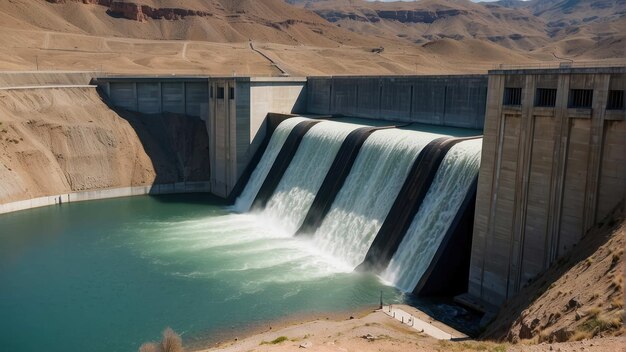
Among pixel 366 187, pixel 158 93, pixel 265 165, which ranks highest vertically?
pixel 158 93

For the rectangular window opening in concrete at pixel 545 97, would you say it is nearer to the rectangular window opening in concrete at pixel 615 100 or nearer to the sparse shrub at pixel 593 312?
the rectangular window opening in concrete at pixel 615 100

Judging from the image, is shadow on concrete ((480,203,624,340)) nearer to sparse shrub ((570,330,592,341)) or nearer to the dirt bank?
sparse shrub ((570,330,592,341))

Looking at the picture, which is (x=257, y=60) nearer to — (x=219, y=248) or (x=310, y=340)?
(x=219, y=248)

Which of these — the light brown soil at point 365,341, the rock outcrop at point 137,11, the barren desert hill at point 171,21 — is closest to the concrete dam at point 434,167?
the light brown soil at point 365,341

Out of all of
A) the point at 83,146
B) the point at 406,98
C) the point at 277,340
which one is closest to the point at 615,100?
the point at 277,340

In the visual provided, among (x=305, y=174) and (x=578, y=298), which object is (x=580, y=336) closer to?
(x=578, y=298)

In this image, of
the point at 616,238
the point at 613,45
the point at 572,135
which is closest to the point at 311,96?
the point at 572,135
